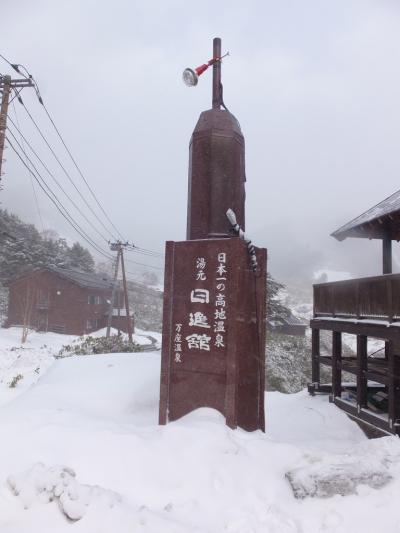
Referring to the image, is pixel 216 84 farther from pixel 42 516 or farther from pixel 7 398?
pixel 7 398

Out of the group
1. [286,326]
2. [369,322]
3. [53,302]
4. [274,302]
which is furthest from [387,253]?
[53,302]

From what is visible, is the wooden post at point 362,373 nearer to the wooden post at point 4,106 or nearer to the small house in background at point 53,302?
the wooden post at point 4,106

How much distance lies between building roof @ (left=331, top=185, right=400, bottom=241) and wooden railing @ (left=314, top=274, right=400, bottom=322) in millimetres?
1650

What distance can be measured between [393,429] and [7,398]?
1159 centimetres

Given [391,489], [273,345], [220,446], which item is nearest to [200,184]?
[220,446]

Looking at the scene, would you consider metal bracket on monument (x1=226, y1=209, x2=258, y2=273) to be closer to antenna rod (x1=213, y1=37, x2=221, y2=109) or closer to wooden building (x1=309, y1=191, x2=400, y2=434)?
antenna rod (x1=213, y1=37, x2=221, y2=109)

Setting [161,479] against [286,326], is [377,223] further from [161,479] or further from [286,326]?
[286,326]

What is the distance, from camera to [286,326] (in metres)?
39.0

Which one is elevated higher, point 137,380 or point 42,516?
point 137,380

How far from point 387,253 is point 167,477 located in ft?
32.6

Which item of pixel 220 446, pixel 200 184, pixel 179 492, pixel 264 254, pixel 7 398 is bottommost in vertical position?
pixel 7 398

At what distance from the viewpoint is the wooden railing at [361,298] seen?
957 centimetres

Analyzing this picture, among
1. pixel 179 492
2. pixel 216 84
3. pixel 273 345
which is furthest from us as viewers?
pixel 273 345

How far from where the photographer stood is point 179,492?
14.2 feet
